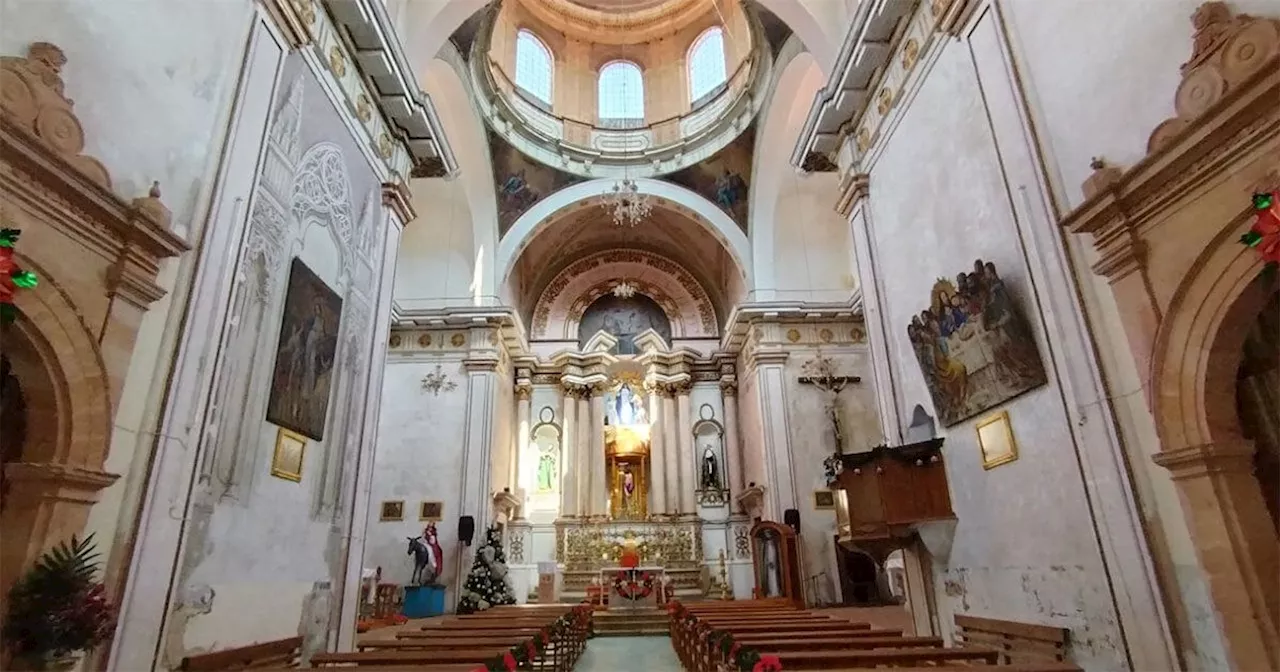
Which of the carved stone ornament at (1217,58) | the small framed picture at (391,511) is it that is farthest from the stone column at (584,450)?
the carved stone ornament at (1217,58)

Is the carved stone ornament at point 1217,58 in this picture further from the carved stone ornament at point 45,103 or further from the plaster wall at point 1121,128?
the carved stone ornament at point 45,103

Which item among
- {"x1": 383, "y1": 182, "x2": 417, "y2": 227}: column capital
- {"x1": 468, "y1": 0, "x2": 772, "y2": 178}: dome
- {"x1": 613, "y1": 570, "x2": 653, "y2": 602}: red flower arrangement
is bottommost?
{"x1": 613, "y1": 570, "x2": 653, "y2": 602}: red flower arrangement

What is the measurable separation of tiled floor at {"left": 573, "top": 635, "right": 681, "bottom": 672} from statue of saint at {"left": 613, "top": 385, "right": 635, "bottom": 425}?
723cm

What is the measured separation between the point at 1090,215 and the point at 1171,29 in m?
1.09

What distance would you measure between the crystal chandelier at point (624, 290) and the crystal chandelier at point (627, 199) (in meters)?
2.69

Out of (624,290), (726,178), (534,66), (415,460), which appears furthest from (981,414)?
(534,66)

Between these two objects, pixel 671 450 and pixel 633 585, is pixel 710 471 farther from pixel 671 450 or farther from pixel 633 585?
pixel 633 585

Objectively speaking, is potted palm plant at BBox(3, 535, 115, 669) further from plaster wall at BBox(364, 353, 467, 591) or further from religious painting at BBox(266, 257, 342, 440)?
plaster wall at BBox(364, 353, 467, 591)

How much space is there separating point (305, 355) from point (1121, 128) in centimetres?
636

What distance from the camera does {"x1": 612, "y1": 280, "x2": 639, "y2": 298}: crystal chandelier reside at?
721 inches

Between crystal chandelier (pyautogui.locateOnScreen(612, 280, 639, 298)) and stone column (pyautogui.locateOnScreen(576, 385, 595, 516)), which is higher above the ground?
crystal chandelier (pyautogui.locateOnScreen(612, 280, 639, 298))

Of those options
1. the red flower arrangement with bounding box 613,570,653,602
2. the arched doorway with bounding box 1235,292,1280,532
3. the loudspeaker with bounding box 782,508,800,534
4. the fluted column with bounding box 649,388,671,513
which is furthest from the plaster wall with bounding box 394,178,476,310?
the arched doorway with bounding box 1235,292,1280,532

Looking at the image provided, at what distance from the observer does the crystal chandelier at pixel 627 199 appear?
46.6 ft

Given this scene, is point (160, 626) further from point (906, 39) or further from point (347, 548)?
point (906, 39)
